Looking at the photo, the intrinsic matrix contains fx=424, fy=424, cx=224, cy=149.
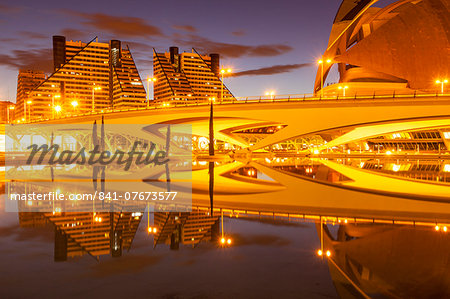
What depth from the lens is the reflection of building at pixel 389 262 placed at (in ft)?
19.6

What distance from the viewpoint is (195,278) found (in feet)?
21.7

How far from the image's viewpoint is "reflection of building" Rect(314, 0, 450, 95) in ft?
198

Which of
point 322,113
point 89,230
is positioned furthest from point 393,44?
point 89,230

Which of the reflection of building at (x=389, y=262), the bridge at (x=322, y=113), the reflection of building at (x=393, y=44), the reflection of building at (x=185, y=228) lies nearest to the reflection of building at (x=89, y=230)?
the reflection of building at (x=185, y=228)

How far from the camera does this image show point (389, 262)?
721 cm

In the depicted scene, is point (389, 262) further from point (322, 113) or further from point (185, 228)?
point (322, 113)

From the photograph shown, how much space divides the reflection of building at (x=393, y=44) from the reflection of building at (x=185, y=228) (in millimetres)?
57584

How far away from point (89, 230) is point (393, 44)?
204 ft

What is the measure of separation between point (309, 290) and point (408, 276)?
166 cm

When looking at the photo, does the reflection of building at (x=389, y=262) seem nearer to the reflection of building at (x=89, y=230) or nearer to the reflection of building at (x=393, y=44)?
the reflection of building at (x=89, y=230)

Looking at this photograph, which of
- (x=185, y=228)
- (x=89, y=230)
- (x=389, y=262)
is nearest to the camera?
(x=389, y=262)

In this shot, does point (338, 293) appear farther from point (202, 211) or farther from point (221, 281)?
point (202, 211)

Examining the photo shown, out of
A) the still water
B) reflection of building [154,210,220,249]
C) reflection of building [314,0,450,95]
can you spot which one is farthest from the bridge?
reflection of building [154,210,220,249]

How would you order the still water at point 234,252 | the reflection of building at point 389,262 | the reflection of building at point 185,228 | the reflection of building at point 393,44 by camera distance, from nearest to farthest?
the reflection of building at point 389,262
the still water at point 234,252
the reflection of building at point 185,228
the reflection of building at point 393,44
